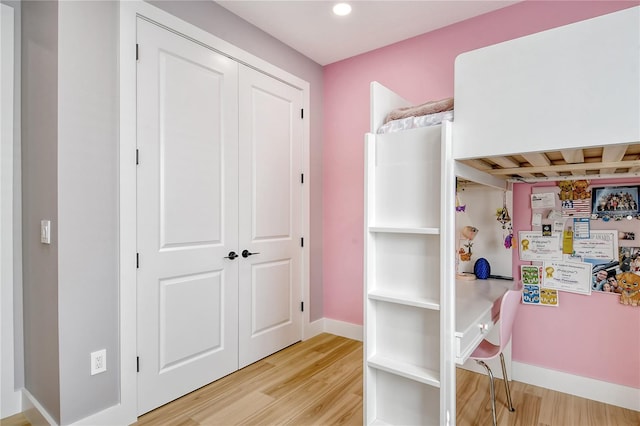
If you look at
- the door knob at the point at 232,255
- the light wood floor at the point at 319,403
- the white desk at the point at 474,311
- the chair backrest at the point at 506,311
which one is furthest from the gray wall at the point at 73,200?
the chair backrest at the point at 506,311

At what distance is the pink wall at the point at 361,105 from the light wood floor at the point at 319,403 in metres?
0.27

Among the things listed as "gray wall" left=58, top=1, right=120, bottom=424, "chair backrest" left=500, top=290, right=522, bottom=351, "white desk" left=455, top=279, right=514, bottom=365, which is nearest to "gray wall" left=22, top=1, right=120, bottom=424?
"gray wall" left=58, top=1, right=120, bottom=424

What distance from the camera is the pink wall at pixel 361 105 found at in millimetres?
2268

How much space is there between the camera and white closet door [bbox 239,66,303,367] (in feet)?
8.39

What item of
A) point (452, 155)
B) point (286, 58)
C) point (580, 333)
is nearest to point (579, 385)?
point (580, 333)

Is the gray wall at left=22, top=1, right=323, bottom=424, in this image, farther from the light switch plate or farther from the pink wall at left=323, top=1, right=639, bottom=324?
the pink wall at left=323, top=1, right=639, bottom=324

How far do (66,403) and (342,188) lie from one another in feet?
8.00

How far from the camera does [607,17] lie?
1.14 meters

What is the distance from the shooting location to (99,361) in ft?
5.79

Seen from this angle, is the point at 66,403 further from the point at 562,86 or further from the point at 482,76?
the point at 562,86

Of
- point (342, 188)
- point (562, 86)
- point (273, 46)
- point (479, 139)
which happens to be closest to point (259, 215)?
point (342, 188)

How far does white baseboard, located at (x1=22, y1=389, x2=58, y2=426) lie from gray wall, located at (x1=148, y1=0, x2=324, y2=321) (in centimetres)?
198

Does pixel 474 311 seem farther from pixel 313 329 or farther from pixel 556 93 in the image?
pixel 313 329

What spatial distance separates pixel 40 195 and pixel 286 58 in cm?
205
